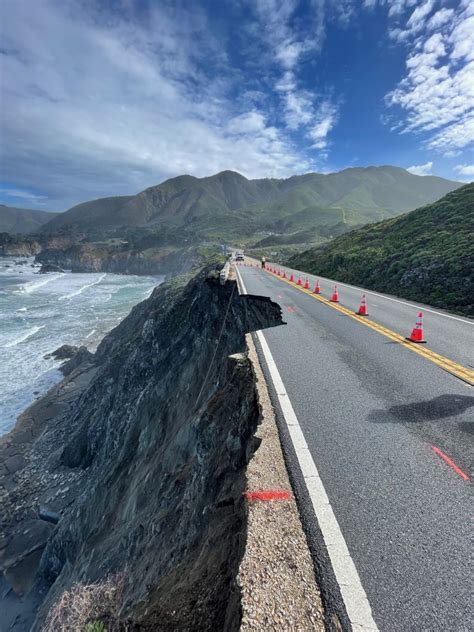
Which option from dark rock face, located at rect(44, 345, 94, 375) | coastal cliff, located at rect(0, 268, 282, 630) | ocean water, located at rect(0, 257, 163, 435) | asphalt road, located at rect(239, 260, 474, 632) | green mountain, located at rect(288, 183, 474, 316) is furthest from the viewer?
→ dark rock face, located at rect(44, 345, 94, 375)

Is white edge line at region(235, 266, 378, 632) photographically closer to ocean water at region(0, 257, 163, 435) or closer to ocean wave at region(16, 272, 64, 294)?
ocean water at region(0, 257, 163, 435)

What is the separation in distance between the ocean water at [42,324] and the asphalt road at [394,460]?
2771cm

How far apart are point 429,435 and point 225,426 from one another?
333cm

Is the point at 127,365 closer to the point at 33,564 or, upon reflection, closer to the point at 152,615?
the point at 33,564

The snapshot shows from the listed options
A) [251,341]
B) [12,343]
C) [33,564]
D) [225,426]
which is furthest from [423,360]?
[12,343]

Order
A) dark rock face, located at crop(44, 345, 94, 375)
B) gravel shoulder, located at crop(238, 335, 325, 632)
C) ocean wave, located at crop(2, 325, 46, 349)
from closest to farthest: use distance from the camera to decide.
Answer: gravel shoulder, located at crop(238, 335, 325, 632)
dark rock face, located at crop(44, 345, 94, 375)
ocean wave, located at crop(2, 325, 46, 349)

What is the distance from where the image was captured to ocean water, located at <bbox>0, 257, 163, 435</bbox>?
102 ft

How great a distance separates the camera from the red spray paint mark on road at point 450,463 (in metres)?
3.84

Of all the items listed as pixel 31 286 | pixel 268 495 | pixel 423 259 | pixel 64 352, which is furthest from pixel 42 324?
pixel 268 495

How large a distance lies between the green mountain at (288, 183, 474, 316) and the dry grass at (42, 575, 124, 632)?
14139 mm

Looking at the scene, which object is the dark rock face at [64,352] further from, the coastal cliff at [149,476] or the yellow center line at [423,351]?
the yellow center line at [423,351]

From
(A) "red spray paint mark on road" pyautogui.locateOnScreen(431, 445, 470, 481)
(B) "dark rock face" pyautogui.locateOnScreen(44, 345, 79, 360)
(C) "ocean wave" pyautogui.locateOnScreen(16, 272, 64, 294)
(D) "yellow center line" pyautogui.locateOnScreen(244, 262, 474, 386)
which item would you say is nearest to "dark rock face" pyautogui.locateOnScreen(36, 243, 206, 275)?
(C) "ocean wave" pyautogui.locateOnScreen(16, 272, 64, 294)

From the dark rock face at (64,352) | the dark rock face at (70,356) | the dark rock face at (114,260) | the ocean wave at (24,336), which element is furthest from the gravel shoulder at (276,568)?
the dark rock face at (114,260)

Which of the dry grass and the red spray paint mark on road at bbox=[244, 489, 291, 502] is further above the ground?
the red spray paint mark on road at bbox=[244, 489, 291, 502]
